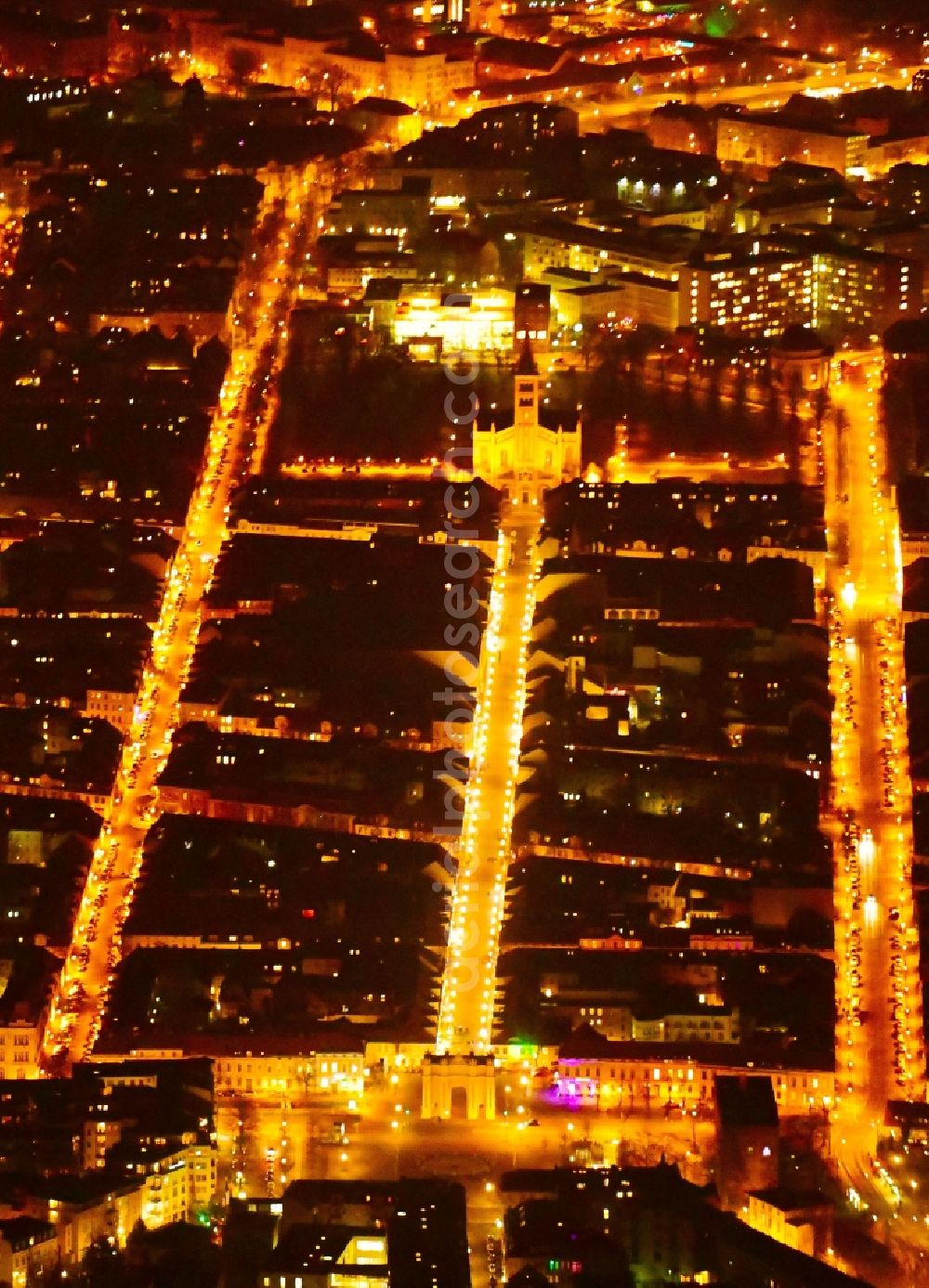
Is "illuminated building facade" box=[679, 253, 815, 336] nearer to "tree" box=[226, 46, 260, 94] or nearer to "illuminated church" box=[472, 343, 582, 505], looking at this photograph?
"illuminated church" box=[472, 343, 582, 505]

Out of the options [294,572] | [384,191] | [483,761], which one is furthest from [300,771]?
[384,191]

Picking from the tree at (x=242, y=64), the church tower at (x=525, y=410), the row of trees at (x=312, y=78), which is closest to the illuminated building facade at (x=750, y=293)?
the church tower at (x=525, y=410)

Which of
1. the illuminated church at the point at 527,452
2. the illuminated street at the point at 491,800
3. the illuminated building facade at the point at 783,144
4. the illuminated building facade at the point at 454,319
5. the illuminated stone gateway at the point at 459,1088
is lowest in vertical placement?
the illuminated stone gateway at the point at 459,1088

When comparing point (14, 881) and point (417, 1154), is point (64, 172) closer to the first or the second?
point (14, 881)

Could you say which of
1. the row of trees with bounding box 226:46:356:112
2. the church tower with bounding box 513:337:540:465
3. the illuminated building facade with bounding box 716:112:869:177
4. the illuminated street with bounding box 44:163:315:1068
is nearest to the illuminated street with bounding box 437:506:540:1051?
the church tower with bounding box 513:337:540:465

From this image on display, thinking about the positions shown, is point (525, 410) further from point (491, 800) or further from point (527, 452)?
point (491, 800)

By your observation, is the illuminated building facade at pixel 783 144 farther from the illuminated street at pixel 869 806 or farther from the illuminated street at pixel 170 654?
the illuminated street at pixel 869 806
